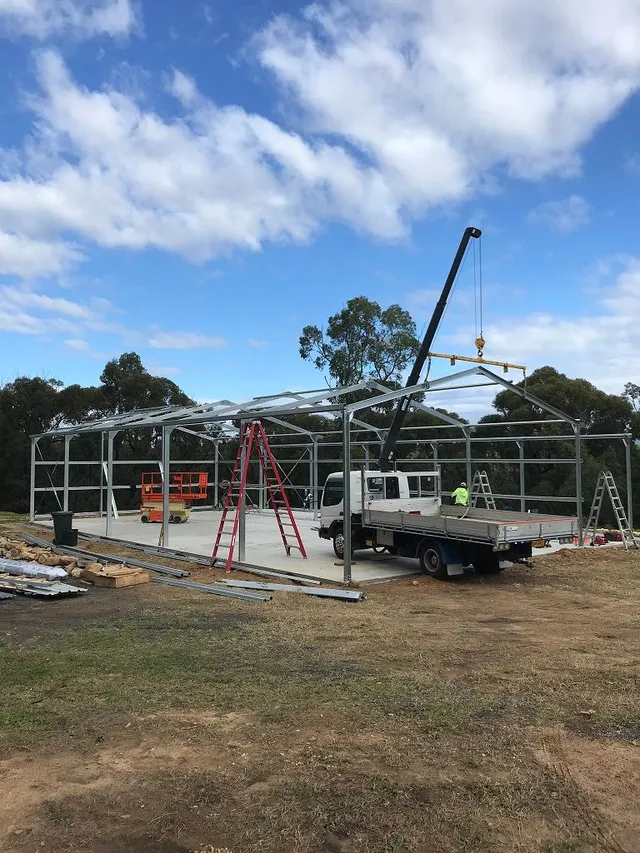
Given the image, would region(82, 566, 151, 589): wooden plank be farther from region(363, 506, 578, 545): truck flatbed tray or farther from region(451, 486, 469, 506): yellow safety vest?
region(451, 486, 469, 506): yellow safety vest

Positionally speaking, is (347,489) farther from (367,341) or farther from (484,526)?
(367,341)

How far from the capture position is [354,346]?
37688mm

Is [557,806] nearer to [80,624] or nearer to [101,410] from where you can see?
[80,624]

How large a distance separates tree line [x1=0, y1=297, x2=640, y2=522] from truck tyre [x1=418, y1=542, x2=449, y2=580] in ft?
54.0

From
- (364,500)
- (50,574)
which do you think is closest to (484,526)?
(364,500)

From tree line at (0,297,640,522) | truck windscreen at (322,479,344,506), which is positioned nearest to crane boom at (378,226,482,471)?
truck windscreen at (322,479,344,506)

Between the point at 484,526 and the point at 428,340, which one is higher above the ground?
the point at 428,340

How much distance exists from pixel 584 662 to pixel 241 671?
3.40 m

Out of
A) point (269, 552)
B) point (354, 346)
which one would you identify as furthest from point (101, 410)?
point (269, 552)

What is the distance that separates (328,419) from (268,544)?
1976 cm

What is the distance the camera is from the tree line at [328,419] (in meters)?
30.2

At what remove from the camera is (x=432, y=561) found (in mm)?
11867

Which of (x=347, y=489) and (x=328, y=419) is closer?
(x=347, y=489)

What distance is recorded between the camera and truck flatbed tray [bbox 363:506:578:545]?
1063cm
